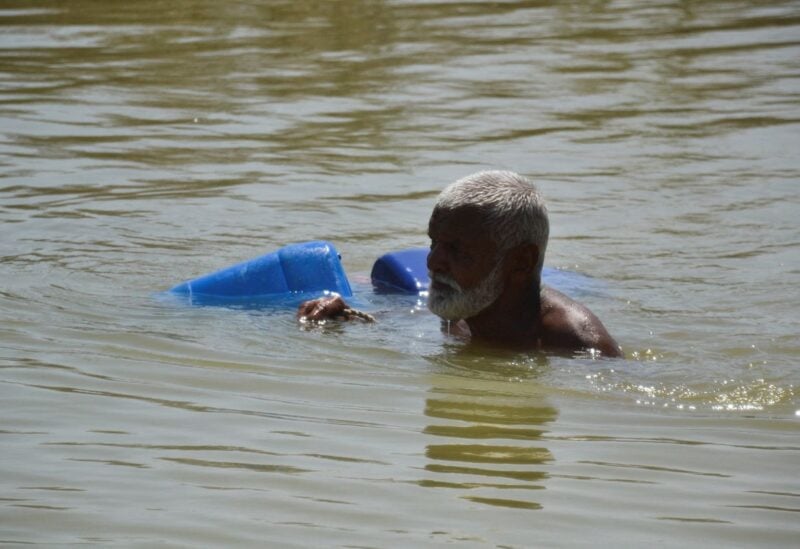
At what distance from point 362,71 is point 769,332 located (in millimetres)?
8445

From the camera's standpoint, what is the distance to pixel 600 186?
1100 cm

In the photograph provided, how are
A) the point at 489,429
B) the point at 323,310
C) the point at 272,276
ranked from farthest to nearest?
the point at 272,276 → the point at 323,310 → the point at 489,429

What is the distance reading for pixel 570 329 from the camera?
21.1ft

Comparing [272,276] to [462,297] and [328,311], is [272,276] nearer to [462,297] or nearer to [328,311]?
[328,311]

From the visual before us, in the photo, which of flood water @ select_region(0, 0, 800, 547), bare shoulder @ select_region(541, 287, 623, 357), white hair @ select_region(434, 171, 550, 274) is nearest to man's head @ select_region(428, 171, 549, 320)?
white hair @ select_region(434, 171, 550, 274)

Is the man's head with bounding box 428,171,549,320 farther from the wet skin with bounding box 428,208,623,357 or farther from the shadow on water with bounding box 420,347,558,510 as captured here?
the shadow on water with bounding box 420,347,558,510

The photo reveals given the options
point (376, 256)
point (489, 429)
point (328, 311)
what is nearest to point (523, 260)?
point (328, 311)

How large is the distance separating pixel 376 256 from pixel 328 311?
2.36 metres

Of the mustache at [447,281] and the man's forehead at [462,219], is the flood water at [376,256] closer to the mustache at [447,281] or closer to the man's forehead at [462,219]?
the mustache at [447,281]

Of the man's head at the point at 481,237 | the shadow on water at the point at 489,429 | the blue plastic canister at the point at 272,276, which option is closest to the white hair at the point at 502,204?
the man's head at the point at 481,237

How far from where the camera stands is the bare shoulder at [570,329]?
641 centimetres

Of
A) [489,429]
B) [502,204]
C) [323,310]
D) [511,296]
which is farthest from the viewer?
[323,310]

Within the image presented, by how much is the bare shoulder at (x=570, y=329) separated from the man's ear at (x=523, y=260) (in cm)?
22

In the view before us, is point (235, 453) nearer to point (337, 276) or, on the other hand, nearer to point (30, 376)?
point (30, 376)
